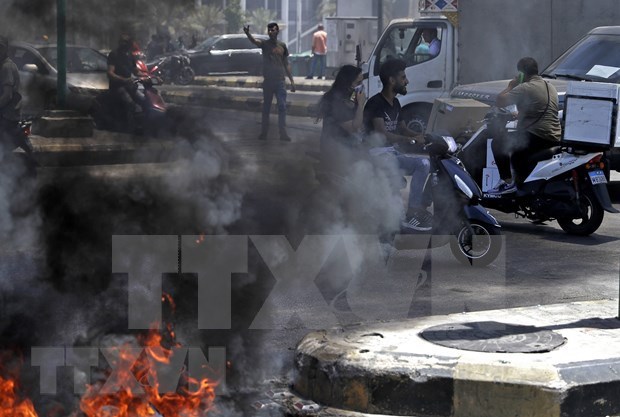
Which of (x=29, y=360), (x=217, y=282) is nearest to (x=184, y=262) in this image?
(x=217, y=282)

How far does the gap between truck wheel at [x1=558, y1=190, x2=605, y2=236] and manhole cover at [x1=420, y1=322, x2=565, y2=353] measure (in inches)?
142

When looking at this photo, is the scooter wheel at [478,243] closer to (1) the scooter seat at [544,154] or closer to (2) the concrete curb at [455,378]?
(1) the scooter seat at [544,154]

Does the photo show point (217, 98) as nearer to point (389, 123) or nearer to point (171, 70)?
point (171, 70)

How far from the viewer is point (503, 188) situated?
9.47m

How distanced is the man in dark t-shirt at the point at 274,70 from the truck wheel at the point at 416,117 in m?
1.78

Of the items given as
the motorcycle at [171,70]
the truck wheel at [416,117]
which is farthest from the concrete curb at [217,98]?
the truck wheel at [416,117]

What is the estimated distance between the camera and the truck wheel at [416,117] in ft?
49.2

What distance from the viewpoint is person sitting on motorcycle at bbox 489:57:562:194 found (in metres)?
9.53

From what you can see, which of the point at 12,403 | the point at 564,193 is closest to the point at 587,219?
the point at 564,193

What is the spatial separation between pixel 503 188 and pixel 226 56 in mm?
4960

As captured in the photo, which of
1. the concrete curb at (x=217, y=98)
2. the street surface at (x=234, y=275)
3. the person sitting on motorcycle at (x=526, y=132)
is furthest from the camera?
the person sitting on motorcycle at (x=526, y=132)

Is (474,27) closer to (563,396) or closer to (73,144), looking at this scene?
(73,144)

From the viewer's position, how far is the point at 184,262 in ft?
22.7

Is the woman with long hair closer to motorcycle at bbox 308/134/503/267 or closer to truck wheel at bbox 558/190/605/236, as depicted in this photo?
motorcycle at bbox 308/134/503/267
